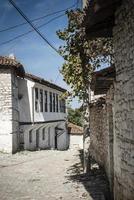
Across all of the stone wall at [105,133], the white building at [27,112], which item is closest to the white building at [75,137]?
the white building at [27,112]

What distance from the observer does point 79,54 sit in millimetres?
17516

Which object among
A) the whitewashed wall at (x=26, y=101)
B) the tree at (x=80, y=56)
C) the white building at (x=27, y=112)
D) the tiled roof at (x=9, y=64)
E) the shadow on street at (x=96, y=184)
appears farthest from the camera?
the whitewashed wall at (x=26, y=101)

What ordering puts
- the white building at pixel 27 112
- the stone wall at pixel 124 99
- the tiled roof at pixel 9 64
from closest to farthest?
the stone wall at pixel 124 99 < the tiled roof at pixel 9 64 < the white building at pixel 27 112

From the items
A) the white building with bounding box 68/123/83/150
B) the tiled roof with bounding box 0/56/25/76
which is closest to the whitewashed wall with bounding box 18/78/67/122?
the tiled roof with bounding box 0/56/25/76

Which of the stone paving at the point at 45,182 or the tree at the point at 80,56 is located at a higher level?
the tree at the point at 80,56

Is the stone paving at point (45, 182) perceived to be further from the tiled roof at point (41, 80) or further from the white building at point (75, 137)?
the white building at point (75, 137)

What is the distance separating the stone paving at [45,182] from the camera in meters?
12.0

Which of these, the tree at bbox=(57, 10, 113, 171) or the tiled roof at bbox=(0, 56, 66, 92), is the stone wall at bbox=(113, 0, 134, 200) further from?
the tiled roof at bbox=(0, 56, 66, 92)

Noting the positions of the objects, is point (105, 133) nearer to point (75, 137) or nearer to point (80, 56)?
point (80, 56)

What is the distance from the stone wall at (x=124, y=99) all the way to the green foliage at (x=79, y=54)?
A: 8092 mm

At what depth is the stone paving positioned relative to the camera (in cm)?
1195

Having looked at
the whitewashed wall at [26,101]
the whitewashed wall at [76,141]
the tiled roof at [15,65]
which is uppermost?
the tiled roof at [15,65]

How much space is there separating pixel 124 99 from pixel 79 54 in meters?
9.43

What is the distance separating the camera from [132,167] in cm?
781
